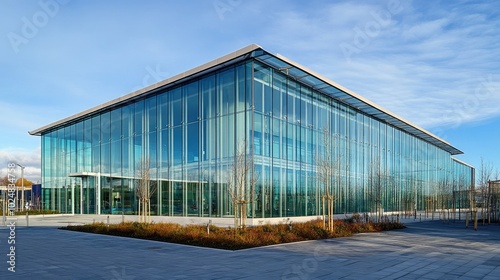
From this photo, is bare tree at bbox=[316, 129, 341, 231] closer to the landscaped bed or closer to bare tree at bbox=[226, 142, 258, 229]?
the landscaped bed

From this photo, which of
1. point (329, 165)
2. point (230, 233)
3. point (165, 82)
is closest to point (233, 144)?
point (329, 165)

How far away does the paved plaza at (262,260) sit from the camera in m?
11.7

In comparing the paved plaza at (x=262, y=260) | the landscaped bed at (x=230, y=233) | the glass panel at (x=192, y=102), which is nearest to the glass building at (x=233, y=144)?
the glass panel at (x=192, y=102)

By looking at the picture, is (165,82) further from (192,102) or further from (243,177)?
(243,177)

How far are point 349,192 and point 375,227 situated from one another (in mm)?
11745

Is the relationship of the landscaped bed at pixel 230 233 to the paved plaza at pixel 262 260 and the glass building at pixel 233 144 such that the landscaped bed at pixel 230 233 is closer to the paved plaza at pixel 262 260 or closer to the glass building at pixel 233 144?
the paved plaza at pixel 262 260

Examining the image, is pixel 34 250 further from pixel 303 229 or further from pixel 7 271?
pixel 303 229

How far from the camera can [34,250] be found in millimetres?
17000

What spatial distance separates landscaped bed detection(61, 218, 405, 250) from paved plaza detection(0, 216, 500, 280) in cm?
77

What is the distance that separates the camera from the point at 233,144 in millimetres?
28250

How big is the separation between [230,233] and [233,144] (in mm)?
9850

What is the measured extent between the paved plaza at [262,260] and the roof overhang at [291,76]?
43.3ft

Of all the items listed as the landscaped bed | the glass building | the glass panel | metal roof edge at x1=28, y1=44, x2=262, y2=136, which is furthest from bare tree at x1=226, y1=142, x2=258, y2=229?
metal roof edge at x1=28, y1=44, x2=262, y2=136

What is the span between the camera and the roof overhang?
27.0 metres
